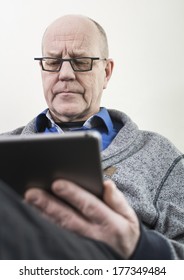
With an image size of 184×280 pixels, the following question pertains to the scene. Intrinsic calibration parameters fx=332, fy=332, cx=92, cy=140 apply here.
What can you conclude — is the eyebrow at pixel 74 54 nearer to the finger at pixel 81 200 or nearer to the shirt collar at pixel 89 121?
the shirt collar at pixel 89 121

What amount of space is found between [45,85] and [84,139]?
683mm

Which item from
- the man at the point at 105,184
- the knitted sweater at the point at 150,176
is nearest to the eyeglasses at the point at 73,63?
the man at the point at 105,184

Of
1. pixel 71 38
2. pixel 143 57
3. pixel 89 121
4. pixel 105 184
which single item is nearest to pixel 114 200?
pixel 105 184

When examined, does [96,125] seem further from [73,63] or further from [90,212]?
[90,212]

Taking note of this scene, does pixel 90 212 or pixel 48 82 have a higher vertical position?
pixel 48 82

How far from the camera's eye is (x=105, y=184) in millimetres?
509


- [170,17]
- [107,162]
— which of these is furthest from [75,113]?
[170,17]

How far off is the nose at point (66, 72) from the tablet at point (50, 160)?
1.91 ft

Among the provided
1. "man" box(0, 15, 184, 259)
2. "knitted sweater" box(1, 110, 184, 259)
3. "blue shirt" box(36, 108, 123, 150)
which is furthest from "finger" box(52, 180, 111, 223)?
"blue shirt" box(36, 108, 123, 150)

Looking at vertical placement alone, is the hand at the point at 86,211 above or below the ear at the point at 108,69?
below

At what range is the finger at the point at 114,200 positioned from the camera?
0.51 metres

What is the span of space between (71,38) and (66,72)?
119 millimetres

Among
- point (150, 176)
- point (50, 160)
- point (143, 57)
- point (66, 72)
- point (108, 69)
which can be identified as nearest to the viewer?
point (50, 160)

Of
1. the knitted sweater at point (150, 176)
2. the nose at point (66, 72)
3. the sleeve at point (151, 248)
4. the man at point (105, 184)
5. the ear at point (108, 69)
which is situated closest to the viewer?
the man at point (105, 184)
